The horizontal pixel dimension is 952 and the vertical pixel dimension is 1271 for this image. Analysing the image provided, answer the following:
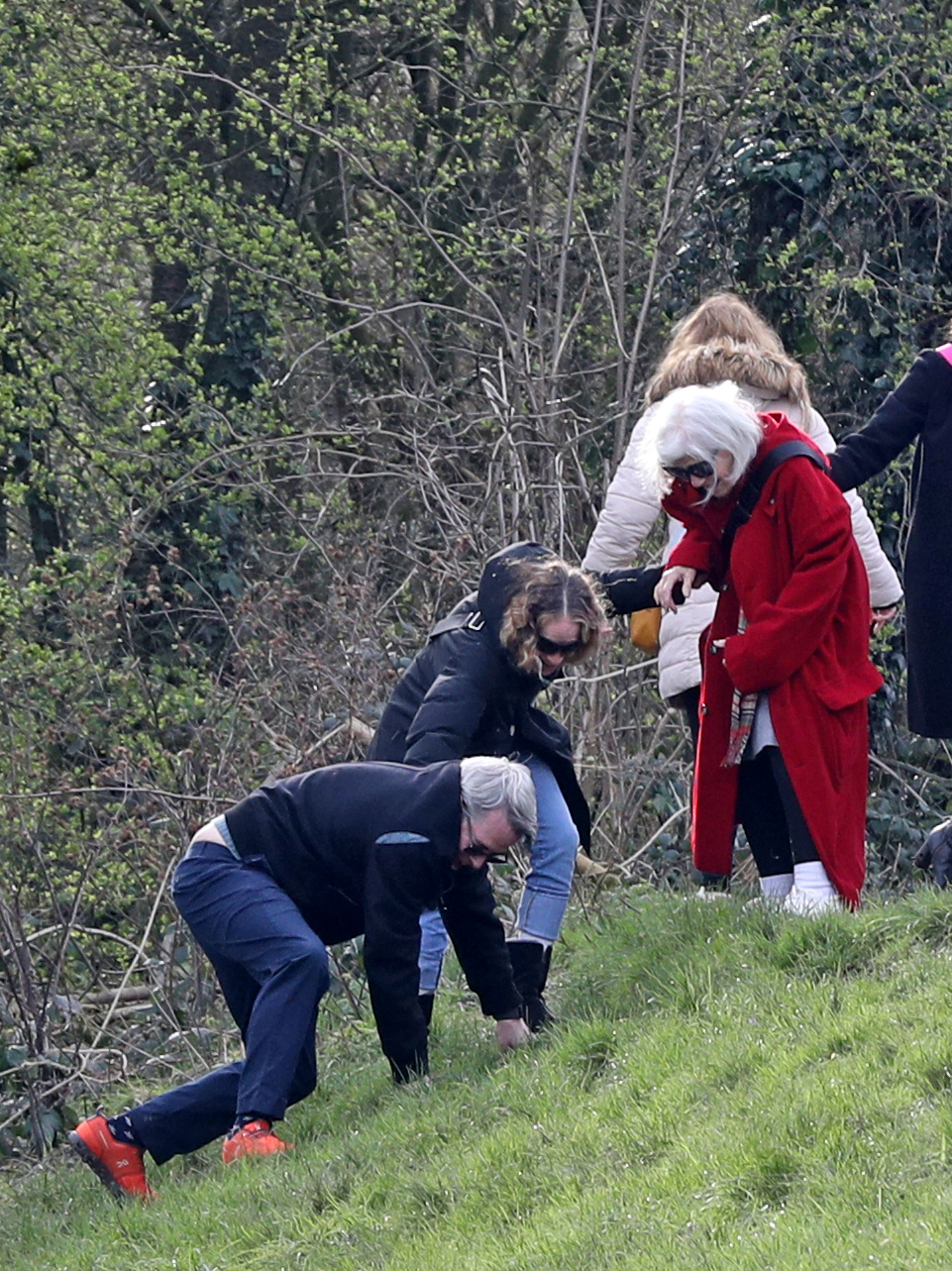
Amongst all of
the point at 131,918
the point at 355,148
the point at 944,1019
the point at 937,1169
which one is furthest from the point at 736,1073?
the point at 355,148

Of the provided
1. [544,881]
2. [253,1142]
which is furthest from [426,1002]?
[253,1142]

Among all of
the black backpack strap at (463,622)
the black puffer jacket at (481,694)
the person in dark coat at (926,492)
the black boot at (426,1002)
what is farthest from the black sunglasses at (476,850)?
the person in dark coat at (926,492)

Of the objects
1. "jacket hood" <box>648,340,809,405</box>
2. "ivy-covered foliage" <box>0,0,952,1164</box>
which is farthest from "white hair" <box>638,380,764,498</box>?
"ivy-covered foliage" <box>0,0,952,1164</box>

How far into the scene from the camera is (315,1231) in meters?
4.81

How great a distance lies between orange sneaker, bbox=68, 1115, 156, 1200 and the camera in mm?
5566

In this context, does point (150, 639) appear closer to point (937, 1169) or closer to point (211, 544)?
point (211, 544)

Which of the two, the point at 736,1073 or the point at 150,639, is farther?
the point at 150,639

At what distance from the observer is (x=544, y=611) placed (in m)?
5.61

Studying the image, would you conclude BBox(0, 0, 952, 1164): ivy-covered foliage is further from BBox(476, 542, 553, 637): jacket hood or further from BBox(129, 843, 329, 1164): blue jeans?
BBox(476, 542, 553, 637): jacket hood

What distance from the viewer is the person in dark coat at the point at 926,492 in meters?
Answer: 5.88

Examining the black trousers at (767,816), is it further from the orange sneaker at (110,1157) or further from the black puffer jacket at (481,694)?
the orange sneaker at (110,1157)

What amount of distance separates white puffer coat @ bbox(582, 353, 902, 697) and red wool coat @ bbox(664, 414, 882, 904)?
0.93 ft

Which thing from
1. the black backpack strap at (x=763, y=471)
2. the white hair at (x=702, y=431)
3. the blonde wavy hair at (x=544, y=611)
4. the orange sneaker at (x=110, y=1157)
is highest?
the white hair at (x=702, y=431)

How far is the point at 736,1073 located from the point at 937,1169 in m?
0.97
